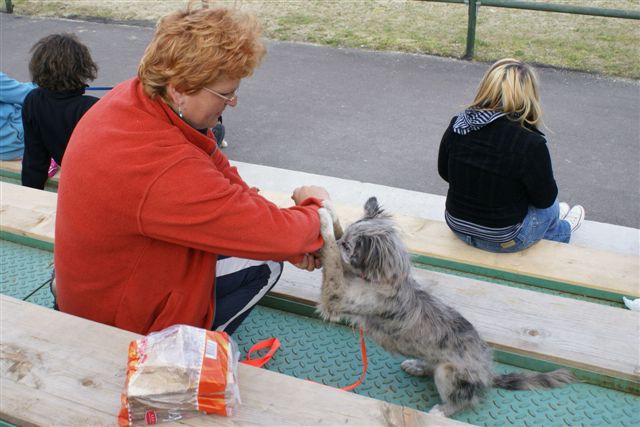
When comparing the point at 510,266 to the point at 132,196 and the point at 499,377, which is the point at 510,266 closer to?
the point at 499,377

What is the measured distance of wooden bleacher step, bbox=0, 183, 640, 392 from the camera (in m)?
2.83

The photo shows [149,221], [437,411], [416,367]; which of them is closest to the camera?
[149,221]

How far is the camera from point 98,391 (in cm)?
223

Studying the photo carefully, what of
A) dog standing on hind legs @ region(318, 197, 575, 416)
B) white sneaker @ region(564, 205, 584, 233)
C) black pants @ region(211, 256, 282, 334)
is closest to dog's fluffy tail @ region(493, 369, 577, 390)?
dog standing on hind legs @ region(318, 197, 575, 416)

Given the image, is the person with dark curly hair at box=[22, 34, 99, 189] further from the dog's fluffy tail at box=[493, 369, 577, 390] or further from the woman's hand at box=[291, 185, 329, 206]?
the dog's fluffy tail at box=[493, 369, 577, 390]

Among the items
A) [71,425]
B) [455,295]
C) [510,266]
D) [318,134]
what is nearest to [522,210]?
[510,266]

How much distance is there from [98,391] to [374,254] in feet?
4.03

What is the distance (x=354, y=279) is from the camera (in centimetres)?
291

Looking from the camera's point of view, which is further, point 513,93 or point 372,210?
point 513,93

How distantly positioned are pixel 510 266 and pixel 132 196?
2386mm

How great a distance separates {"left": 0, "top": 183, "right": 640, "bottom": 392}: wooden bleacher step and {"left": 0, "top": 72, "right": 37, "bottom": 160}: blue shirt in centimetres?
314

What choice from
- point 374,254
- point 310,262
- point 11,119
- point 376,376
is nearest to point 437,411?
point 376,376

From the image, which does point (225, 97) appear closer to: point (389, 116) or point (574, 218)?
point (574, 218)

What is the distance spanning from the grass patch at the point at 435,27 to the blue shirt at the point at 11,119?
480 cm
